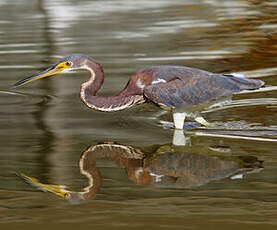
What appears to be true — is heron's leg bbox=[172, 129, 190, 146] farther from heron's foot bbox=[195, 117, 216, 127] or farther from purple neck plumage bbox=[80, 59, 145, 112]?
purple neck plumage bbox=[80, 59, 145, 112]

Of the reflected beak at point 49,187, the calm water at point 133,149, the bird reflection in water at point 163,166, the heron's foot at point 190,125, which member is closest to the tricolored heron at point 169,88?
the heron's foot at point 190,125

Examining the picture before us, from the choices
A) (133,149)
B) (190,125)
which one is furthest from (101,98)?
(190,125)

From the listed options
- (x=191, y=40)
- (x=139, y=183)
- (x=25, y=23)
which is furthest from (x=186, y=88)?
(x=25, y=23)

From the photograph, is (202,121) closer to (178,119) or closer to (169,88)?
(178,119)

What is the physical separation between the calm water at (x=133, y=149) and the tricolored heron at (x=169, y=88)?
0.37 m

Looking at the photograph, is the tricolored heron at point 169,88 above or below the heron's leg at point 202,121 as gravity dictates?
above

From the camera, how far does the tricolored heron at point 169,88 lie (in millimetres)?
8891

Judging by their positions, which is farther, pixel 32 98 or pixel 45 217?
pixel 32 98

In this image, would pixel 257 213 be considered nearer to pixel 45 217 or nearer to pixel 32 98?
pixel 45 217

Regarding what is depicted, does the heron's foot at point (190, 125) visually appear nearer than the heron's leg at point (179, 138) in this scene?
No

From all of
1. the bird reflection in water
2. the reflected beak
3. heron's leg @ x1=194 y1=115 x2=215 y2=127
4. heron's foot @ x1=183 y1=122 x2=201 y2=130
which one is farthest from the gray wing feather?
the reflected beak

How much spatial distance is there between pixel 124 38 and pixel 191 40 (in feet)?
5.87

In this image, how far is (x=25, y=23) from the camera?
837 inches

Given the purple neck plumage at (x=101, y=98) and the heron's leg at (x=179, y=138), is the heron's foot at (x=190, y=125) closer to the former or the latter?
the heron's leg at (x=179, y=138)
